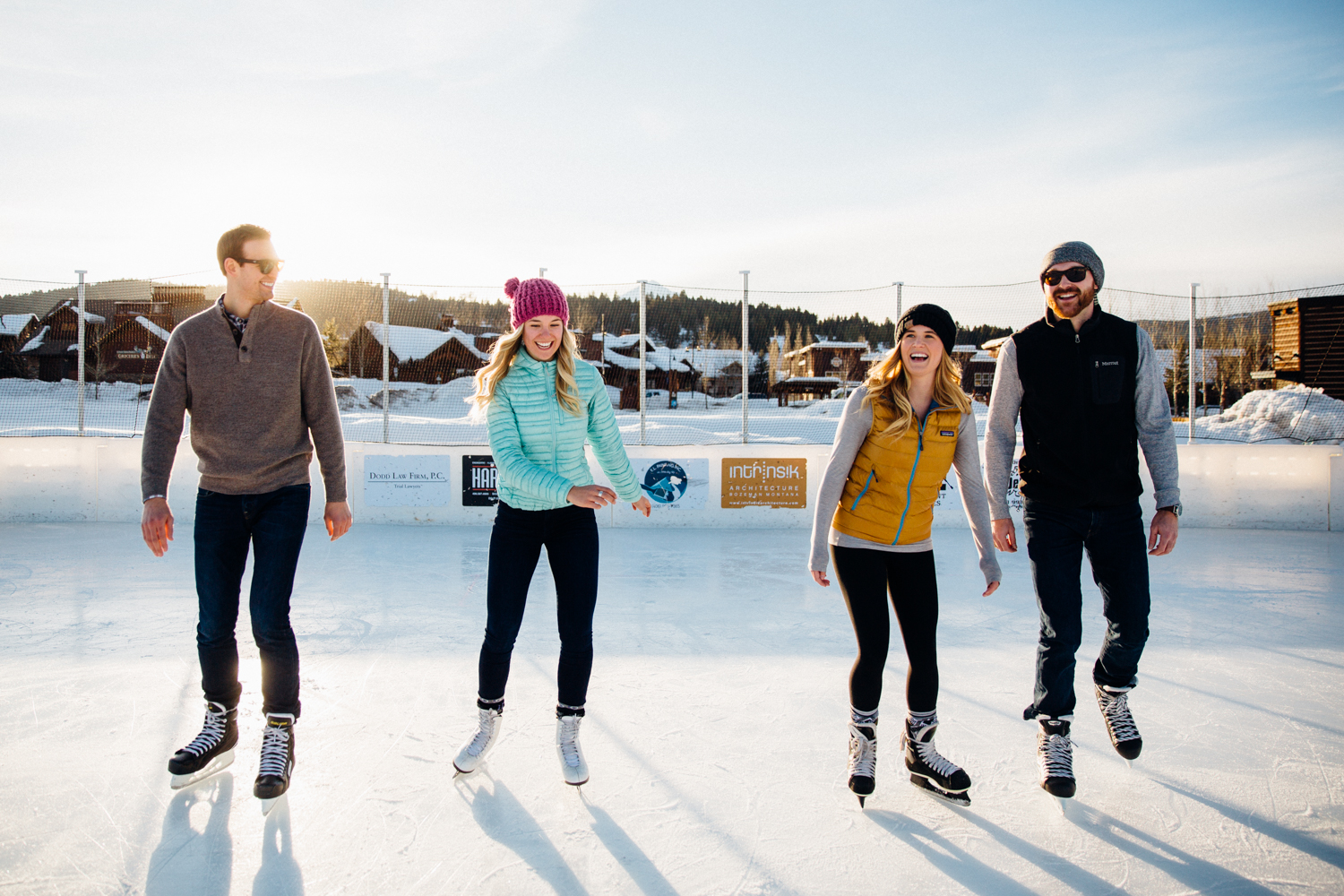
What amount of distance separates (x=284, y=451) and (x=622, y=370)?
584 centimetres

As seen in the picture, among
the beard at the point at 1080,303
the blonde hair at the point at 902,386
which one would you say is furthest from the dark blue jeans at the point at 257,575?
the beard at the point at 1080,303

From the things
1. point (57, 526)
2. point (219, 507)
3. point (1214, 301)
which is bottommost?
point (57, 526)

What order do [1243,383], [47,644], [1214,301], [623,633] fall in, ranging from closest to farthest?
1. [47,644]
2. [623,633]
3. [1214,301]
4. [1243,383]

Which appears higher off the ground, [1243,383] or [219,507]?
[1243,383]

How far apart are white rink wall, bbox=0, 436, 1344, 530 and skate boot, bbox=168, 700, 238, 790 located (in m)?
5.48

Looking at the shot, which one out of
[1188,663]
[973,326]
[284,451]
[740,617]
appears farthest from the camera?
[973,326]

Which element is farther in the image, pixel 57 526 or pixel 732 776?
pixel 57 526

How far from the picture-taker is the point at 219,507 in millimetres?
2123

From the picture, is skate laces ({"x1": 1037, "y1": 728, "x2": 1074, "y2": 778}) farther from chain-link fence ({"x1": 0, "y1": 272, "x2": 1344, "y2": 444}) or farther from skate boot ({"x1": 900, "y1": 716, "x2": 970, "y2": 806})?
chain-link fence ({"x1": 0, "y1": 272, "x2": 1344, "y2": 444})

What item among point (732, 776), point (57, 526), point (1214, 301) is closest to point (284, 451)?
point (732, 776)

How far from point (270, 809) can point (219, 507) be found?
0.83 meters

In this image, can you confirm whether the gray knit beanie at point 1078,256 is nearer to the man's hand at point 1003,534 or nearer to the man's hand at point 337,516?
the man's hand at point 1003,534

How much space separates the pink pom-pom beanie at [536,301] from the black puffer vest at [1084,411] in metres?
1.37

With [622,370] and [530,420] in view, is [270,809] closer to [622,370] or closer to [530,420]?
[530,420]
